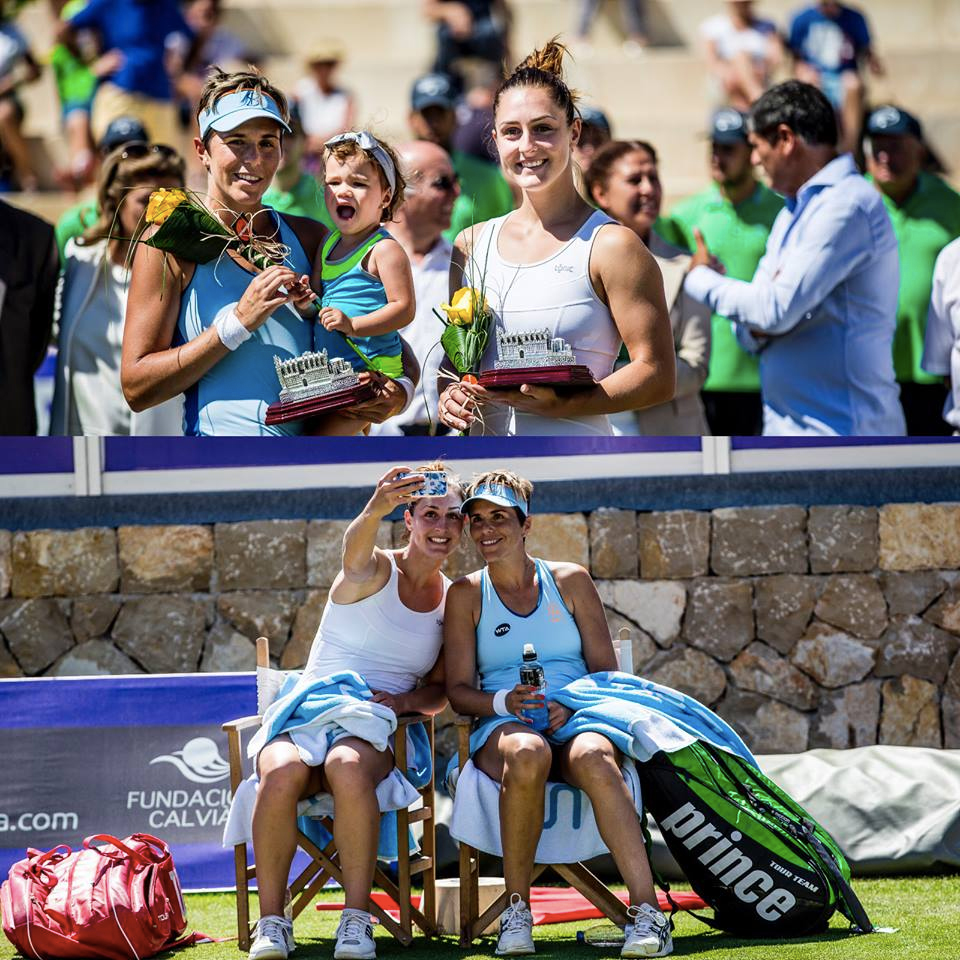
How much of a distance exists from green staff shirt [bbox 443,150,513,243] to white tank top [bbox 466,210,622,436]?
0.17 meters

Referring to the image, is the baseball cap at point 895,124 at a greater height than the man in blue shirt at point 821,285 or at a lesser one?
greater

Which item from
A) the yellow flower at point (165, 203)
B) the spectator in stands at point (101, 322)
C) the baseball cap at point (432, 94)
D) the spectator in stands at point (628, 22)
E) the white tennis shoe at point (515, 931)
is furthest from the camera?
the spectator in stands at point (628, 22)

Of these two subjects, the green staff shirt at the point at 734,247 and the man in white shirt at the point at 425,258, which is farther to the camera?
the green staff shirt at the point at 734,247

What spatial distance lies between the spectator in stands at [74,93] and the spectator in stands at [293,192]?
3402 mm

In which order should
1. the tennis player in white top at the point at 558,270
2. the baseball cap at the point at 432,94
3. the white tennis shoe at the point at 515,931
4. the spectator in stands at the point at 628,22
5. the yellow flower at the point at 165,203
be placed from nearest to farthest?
1. the yellow flower at the point at 165,203
2. the tennis player in white top at the point at 558,270
3. the white tennis shoe at the point at 515,931
4. the baseball cap at the point at 432,94
5. the spectator in stands at the point at 628,22

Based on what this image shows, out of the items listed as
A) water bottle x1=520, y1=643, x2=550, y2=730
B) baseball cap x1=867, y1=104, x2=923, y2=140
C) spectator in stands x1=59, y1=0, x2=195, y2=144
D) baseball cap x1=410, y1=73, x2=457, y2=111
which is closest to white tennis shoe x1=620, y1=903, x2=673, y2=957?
water bottle x1=520, y1=643, x2=550, y2=730

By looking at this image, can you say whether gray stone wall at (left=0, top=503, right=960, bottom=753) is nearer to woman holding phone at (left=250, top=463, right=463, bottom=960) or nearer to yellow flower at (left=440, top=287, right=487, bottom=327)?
woman holding phone at (left=250, top=463, right=463, bottom=960)

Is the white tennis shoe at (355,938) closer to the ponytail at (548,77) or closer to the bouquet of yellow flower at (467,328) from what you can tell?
the bouquet of yellow flower at (467,328)

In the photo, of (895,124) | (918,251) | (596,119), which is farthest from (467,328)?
(895,124)

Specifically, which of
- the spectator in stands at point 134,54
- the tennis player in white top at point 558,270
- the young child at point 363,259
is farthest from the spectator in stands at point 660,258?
the spectator in stands at point 134,54

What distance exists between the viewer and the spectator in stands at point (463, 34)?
7828 mm

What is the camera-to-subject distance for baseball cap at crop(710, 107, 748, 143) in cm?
465

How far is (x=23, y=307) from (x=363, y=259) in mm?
951

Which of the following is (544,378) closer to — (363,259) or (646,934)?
(363,259)
